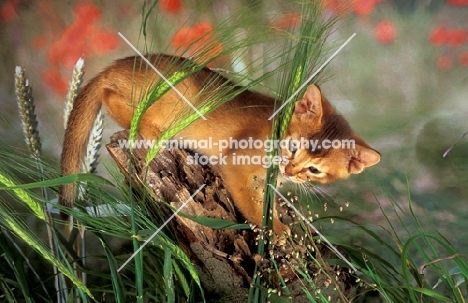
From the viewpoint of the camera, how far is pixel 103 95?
112 cm

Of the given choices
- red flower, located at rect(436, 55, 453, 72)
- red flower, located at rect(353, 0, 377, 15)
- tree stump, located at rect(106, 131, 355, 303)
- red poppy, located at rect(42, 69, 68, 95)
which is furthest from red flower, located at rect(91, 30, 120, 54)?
red flower, located at rect(436, 55, 453, 72)

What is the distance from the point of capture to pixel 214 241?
1.01 meters

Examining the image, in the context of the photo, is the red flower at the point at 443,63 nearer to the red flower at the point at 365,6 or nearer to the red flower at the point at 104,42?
the red flower at the point at 365,6

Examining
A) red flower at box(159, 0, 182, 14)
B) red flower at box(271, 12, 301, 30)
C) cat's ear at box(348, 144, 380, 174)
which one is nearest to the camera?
cat's ear at box(348, 144, 380, 174)

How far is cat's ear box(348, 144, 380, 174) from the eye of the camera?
957 millimetres

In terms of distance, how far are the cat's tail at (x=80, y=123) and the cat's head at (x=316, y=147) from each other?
1.38 feet

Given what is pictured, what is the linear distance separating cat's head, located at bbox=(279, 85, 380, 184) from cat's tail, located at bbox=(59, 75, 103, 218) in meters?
0.42

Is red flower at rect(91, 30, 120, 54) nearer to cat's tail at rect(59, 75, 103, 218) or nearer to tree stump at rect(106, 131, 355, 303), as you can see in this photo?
cat's tail at rect(59, 75, 103, 218)

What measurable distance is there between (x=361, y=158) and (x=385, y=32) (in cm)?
31

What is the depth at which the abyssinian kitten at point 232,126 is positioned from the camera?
3.31ft

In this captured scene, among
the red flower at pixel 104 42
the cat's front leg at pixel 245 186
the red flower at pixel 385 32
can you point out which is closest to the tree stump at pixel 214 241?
the cat's front leg at pixel 245 186

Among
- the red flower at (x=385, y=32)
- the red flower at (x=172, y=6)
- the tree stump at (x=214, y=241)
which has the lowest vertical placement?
the tree stump at (x=214, y=241)

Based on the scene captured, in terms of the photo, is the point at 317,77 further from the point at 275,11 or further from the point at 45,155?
the point at 45,155

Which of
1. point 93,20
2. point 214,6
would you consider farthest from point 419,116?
point 93,20
